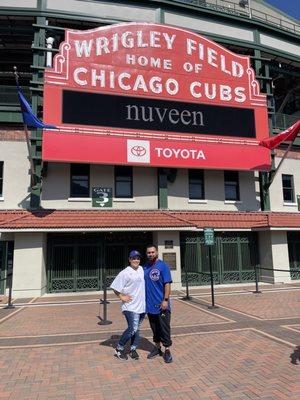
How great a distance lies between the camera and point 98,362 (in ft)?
22.2

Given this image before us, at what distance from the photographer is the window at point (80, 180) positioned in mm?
18406

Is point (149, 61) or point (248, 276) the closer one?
point (149, 61)

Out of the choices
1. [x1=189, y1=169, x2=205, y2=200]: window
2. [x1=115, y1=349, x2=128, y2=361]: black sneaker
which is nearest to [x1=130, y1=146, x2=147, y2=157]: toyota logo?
[x1=189, y1=169, x2=205, y2=200]: window

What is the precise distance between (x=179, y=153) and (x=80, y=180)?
189 inches

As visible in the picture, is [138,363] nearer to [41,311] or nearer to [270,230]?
[41,311]

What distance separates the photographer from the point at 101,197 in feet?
60.5

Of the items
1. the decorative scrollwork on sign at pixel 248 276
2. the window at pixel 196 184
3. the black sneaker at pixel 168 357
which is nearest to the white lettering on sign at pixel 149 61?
the window at pixel 196 184

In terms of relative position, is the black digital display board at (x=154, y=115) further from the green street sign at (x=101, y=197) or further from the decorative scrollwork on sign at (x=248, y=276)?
the decorative scrollwork on sign at (x=248, y=276)

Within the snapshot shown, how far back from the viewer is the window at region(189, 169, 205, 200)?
2009 cm

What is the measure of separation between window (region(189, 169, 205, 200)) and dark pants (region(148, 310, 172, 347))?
13.4 m

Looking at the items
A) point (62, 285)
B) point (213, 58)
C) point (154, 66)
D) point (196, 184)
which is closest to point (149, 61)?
point (154, 66)

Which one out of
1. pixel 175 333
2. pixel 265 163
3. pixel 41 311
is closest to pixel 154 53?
pixel 265 163

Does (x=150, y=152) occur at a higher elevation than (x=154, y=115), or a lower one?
lower

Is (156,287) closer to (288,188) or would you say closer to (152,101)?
(152,101)
